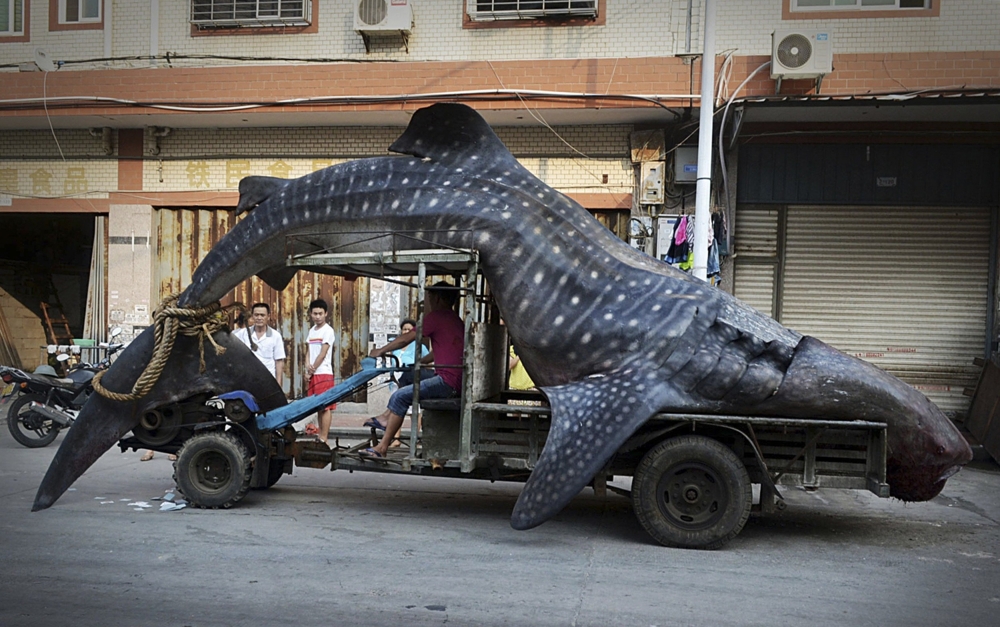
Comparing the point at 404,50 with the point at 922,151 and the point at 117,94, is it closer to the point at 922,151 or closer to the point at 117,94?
the point at 117,94

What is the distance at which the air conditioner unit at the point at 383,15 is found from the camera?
11.7 m

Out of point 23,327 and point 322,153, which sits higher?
point 322,153

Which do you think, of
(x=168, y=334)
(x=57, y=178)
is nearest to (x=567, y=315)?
(x=168, y=334)

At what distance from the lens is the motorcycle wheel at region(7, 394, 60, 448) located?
9.70m

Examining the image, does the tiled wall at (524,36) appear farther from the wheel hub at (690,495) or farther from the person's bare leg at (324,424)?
the wheel hub at (690,495)

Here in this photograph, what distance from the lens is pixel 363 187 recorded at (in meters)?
6.45

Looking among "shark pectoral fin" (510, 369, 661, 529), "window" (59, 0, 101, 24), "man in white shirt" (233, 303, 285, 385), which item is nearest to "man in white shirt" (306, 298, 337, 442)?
"man in white shirt" (233, 303, 285, 385)

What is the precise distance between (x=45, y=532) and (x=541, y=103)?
7.72 metres

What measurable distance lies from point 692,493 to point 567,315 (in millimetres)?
1460

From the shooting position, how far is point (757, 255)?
11.8 m

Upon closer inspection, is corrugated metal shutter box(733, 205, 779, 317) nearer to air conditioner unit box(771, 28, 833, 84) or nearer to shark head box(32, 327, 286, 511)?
air conditioner unit box(771, 28, 833, 84)

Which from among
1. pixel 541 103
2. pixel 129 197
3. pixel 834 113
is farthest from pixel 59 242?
pixel 834 113

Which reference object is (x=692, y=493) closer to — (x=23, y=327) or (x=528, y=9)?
(x=528, y=9)

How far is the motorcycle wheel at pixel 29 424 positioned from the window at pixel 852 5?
1053cm
